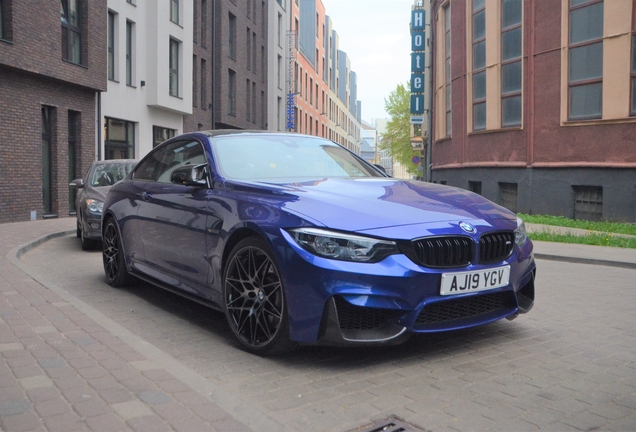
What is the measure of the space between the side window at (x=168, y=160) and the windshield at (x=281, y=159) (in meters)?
0.28

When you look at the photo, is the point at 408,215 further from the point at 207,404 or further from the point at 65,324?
the point at 65,324

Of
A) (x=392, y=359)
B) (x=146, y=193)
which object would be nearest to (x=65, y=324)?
(x=146, y=193)

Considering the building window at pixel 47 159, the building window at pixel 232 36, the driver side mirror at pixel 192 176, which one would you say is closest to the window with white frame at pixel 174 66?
the building window at pixel 232 36

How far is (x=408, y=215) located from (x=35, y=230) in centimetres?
1225

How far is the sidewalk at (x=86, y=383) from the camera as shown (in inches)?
121

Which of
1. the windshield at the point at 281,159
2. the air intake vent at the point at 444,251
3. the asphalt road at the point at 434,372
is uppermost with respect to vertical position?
the windshield at the point at 281,159

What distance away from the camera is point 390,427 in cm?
315

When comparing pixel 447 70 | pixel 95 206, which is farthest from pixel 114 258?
pixel 447 70

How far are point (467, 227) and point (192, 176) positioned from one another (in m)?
2.16

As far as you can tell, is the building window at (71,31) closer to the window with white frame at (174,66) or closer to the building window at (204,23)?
the window with white frame at (174,66)

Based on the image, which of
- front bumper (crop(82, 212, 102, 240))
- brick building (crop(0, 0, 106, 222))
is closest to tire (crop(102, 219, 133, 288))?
front bumper (crop(82, 212, 102, 240))

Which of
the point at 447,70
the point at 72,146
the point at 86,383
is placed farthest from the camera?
the point at 447,70

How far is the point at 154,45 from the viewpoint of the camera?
1037 inches

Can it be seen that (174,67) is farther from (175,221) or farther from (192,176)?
(192,176)
